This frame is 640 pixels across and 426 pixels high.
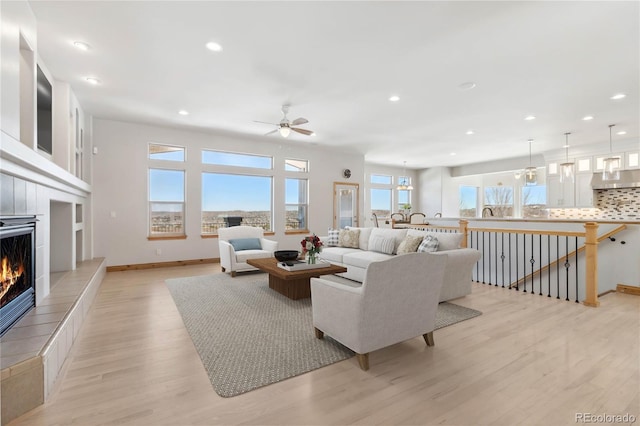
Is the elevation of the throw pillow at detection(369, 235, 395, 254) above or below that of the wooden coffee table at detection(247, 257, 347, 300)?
above

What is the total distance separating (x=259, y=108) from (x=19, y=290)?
383 cm

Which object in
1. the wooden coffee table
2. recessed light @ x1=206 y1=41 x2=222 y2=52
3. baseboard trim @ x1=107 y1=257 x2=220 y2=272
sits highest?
recessed light @ x1=206 y1=41 x2=222 y2=52

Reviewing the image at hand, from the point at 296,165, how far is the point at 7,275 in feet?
21.0

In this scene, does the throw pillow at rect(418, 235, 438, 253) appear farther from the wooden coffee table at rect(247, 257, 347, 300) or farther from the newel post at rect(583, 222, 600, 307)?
the newel post at rect(583, 222, 600, 307)

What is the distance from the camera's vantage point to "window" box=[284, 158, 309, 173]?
8022 millimetres

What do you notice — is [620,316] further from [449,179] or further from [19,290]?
[449,179]

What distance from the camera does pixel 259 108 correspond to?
5051 millimetres

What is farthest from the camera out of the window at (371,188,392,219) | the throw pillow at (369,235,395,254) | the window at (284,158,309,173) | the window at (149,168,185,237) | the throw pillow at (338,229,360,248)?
the window at (371,188,392,219)

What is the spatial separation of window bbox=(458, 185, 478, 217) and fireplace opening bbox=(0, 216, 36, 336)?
38.7 feet

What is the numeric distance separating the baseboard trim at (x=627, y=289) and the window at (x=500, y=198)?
19.0 feet

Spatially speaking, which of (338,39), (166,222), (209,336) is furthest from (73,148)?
(338,39)

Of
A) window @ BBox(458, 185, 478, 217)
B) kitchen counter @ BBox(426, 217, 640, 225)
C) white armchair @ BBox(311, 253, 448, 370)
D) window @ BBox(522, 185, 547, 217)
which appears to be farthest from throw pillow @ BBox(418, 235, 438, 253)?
window @ BBox(458, 185, 478, 217)

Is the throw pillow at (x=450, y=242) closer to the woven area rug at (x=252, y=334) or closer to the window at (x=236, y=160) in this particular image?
the woven area rug at (x=252, y=334)

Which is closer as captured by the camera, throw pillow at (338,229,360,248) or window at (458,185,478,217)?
throw pillow at (338,229,360,248)
